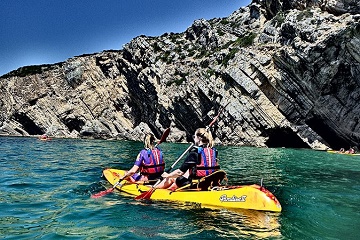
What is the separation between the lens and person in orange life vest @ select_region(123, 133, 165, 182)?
1018cm

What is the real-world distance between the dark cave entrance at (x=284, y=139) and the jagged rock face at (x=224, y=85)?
0.18m

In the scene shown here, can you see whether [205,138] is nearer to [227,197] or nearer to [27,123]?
[227,197]

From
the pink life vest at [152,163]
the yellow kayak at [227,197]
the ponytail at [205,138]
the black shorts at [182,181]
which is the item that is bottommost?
the yellow kayak at [227,197]

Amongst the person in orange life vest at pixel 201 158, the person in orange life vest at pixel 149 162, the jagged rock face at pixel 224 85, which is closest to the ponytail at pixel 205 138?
the person in orange life vest at pixel 201 158

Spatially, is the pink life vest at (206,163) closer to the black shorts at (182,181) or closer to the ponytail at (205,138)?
the ponytail at (205,138)

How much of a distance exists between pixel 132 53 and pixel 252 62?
1175 inches

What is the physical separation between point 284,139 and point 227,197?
38.0 meters

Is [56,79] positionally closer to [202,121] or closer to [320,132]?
[202,121]

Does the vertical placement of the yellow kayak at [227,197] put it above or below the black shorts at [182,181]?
below

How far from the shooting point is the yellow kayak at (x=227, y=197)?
8.12 meters

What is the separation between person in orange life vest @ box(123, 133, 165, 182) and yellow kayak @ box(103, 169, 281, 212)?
0.90 m

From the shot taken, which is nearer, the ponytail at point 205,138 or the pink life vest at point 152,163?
the ponytail at point 205,138

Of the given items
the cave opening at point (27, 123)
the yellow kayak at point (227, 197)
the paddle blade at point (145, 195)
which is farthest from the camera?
the cave opening at point (27, 123)

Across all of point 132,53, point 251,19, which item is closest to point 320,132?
point 251,19
